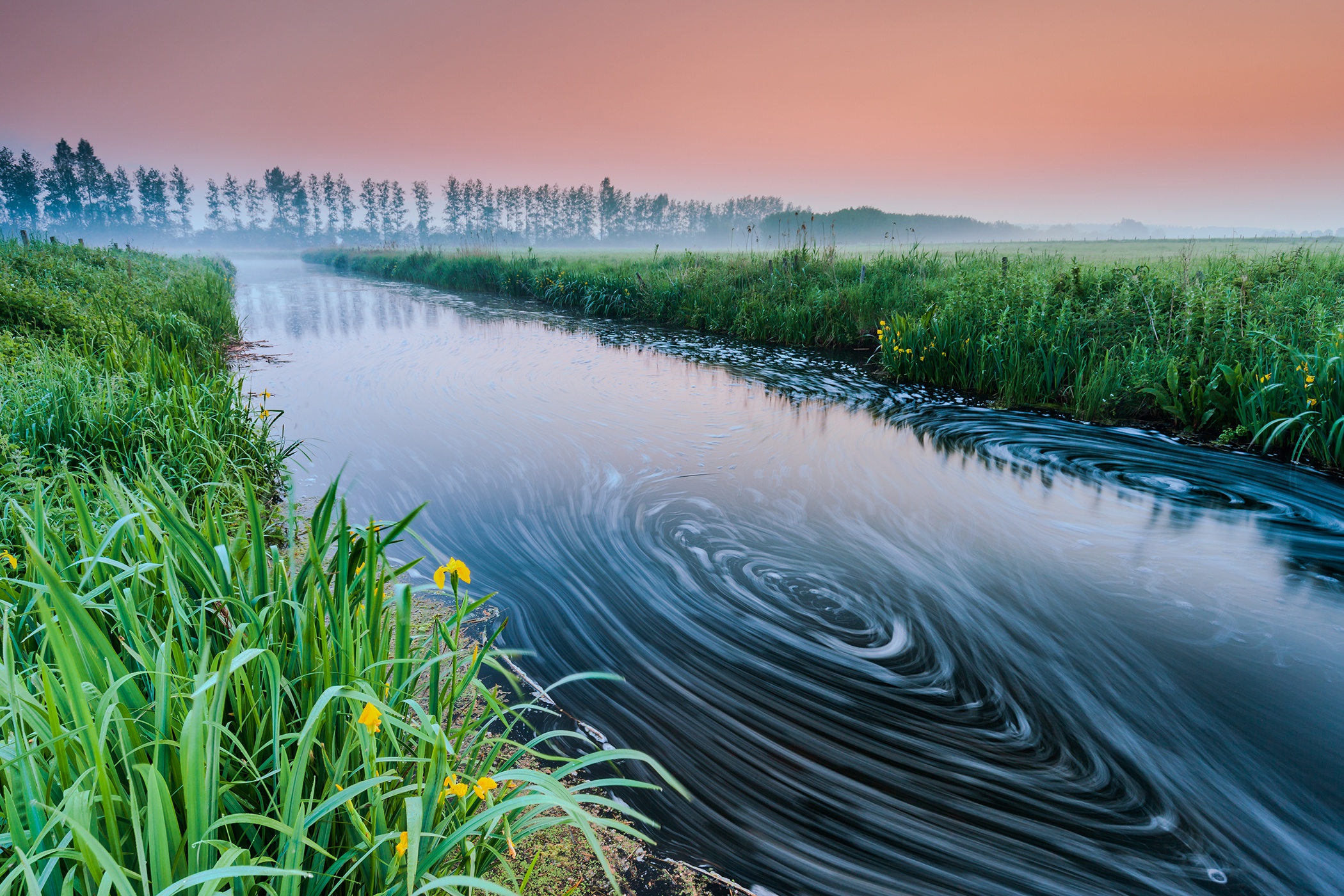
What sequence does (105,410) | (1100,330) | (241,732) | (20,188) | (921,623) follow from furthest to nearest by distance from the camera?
1. (20,188)
2. (1100,330)
3. (105,410)
4. (921,623)
5. (241,732)

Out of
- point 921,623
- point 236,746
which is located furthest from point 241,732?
point 921,623

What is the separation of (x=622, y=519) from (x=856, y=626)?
1.70 meters

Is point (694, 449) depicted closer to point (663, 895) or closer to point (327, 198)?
point (663, 895)

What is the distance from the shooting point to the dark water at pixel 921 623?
6.07ft

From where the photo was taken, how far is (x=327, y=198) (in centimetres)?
8612

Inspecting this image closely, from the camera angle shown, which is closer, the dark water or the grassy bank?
the dark water

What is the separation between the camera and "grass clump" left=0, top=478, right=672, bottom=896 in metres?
0.98

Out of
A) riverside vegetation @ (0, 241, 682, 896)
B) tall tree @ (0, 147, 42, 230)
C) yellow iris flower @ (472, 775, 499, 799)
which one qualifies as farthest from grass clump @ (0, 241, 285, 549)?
tall tree @ (0, 147, 42, 230)

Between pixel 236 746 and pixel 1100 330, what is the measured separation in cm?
784

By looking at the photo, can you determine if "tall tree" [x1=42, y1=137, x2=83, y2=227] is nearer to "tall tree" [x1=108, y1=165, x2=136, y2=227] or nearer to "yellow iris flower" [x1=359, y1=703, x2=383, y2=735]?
"tall tree" [x1=108, y1=165, x2=136, y2=227]

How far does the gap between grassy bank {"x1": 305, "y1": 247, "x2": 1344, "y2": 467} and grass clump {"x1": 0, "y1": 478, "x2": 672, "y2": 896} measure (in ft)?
20.1

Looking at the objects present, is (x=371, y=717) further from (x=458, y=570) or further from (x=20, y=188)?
(x=20, y=188)

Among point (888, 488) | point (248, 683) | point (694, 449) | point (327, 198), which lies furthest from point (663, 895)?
point (327, 198)

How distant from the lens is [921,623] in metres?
2.99
